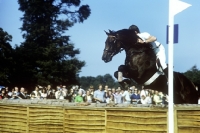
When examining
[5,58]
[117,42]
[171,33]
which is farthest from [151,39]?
[5,58]

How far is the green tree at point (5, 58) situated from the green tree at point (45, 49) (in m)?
0.91

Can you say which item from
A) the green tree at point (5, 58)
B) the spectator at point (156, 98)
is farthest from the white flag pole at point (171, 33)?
the green tree at point (5, 58)

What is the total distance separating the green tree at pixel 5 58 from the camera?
31491 mm

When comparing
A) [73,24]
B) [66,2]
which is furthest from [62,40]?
[66,2]

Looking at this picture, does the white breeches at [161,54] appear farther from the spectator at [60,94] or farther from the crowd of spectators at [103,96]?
the spectator at [60,94]

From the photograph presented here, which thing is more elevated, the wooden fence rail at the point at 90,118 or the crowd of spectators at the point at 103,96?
the crowd of spectators at the point at 103,96

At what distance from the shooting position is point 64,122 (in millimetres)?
10602

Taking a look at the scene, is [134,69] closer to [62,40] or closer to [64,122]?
[64,122]

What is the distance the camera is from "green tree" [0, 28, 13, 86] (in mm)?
31491

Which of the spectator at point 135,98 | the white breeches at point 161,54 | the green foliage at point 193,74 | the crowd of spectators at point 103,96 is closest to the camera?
the white breeches at point 161,54

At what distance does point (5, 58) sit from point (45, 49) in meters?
4.55

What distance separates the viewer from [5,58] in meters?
33.3

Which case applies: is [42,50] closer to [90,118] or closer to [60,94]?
[60,94]

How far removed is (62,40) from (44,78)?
5.78 m
